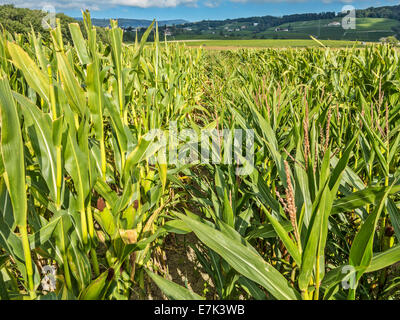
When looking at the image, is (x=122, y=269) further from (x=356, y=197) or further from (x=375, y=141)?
(x=375, y=141)

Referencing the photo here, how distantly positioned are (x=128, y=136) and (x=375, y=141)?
0.93m

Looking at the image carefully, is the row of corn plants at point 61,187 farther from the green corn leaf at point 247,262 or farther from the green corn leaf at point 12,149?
the green corn leaf at point 247,262

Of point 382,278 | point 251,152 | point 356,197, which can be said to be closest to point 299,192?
point 356,197

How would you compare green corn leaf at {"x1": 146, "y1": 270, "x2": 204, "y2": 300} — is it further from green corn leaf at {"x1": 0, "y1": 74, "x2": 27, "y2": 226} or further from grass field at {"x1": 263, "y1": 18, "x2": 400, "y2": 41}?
grass field at {"x1": 263, "y1": 18, "x2": 400, "y2": 41}

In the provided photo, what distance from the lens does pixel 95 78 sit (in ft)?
2.91

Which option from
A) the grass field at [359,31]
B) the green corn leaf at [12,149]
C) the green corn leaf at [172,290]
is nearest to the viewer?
the green corn leaf at [12,149]

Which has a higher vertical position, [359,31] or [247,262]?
[359,31]
